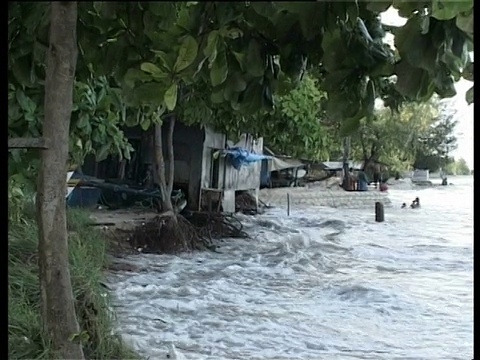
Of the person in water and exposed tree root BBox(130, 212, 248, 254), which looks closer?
exposed tree root BBox(130, 212, 248, 254)

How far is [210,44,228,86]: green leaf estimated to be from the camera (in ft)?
1.67

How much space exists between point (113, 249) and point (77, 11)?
4.00m

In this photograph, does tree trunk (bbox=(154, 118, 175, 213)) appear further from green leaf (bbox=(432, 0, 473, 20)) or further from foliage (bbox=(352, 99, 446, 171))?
green leaf (bbox=(432, 0, 473, 20))

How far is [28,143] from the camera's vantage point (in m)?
0.47

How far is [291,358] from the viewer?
2.35m

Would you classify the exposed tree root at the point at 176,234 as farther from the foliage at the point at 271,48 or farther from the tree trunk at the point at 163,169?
the foliage at the point at 271,48

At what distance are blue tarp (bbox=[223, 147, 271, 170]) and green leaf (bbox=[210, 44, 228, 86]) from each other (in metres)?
5.27

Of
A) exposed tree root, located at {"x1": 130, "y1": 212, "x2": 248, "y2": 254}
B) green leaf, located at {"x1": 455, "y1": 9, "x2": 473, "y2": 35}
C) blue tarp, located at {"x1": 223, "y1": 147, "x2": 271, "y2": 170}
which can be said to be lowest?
exposed tree root, located at {"x1": 130, "y1": 212, "x2": 248, "y2": 254}

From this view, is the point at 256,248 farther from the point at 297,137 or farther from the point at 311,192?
the point at 311,192

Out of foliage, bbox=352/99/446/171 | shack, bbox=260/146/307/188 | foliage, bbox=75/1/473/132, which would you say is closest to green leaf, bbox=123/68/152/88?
foliage, bbox=75/1/473/132

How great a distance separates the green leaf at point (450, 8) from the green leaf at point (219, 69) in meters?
0.21

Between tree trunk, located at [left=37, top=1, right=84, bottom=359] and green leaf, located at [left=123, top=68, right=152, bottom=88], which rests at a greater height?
green leaf, located at [left=123, top=68, right=152, bottom=88]

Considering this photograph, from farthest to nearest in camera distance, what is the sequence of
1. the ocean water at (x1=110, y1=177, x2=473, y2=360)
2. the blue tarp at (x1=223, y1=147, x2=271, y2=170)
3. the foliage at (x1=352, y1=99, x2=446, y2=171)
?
the blue tarp at (x1=223, y1=147, x2=271, y2=170)
the ocean water at (x1=110, y1=177, x2=473, y2=360)
the foliage at (x1=352, y1=99, x2=446, y2=171)

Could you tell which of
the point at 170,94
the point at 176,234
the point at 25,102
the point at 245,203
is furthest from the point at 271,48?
the point at 245,203
